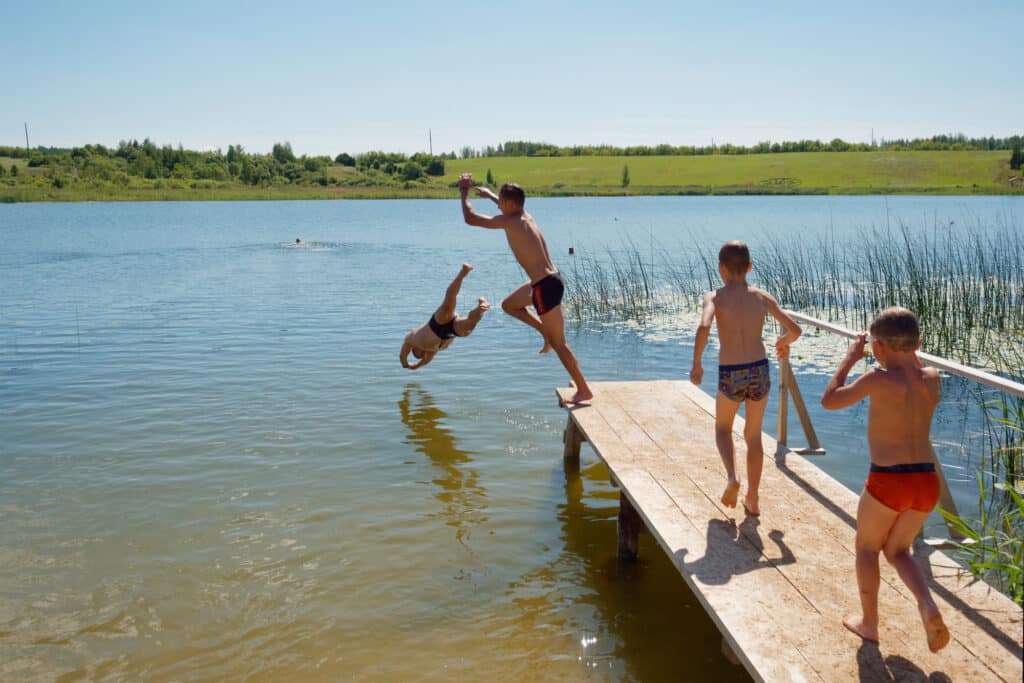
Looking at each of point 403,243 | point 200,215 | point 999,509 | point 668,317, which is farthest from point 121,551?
point 200,215

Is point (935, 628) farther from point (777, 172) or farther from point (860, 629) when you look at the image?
point (777, 172)

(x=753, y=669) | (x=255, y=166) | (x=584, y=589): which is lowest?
(x=584, y=589)

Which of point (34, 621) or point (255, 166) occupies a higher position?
point (255, 166)

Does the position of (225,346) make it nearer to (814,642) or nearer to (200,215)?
(814,642)

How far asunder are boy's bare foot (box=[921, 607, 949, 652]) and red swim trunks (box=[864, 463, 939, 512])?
16.3 inches

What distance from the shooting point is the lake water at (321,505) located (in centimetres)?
502

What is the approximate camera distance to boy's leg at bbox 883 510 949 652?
3213mm

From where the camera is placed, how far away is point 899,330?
338 centimetres

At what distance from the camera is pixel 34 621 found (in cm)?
530

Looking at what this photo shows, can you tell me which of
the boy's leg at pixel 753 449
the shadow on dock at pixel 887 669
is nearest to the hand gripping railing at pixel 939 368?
the boy's leg at pixel 753 449

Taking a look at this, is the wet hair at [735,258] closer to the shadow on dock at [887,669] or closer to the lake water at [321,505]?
the shadow on dock at [887,669]

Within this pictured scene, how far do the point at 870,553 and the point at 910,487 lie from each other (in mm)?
349

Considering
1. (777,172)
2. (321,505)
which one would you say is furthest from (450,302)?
(777,172)

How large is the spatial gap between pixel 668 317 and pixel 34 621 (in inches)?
526
